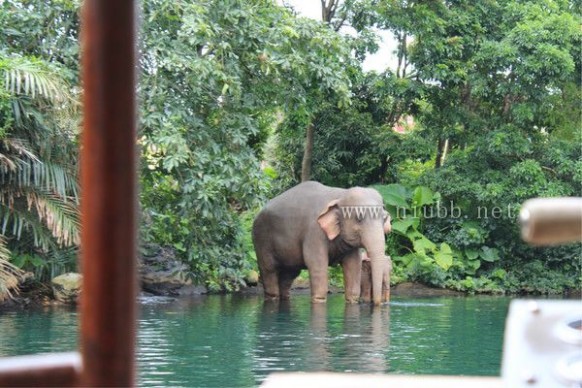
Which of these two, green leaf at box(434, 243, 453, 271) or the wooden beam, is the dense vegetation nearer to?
green leaf at box(434, 243, 453, 271)

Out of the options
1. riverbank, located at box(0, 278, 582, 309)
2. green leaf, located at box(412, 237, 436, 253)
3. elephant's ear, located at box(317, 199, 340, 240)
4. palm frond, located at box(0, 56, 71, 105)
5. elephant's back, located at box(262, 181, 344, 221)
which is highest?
palm frond, located at box(0, 56, 71, 105)

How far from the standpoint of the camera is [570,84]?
21703mm

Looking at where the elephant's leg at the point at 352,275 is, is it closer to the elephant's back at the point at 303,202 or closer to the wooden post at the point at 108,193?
the elephant's back at the point at 303,202

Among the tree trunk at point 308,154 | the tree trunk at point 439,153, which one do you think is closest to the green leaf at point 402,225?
the tree trunk at point 439,153

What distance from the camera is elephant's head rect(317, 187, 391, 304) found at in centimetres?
1716

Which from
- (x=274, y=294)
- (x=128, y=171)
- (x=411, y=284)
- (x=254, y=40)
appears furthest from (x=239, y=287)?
(x=128, y=171)

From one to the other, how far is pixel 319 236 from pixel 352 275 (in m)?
0.81

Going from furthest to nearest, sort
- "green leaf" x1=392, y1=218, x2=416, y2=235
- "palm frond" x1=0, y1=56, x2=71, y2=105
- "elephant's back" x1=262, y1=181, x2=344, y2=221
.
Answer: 1. "green leaf" x1=392, y1=218, x2=416, y2=235
2. "elephant's back" x1=262, y1=181, x2=344, y2=221
3. "palm frond" x1=0, y1=56, x2=71, y2=105

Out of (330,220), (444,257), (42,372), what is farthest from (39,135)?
(42,372)

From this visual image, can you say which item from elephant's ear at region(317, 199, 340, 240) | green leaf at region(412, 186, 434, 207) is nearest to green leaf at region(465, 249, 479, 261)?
green leaf at region(412, 186, 434, 207)

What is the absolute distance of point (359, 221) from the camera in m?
17.5

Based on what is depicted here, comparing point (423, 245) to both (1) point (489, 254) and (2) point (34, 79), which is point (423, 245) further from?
(2) point (34, 79)

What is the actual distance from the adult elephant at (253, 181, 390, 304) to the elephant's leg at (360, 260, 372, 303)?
0.36 m

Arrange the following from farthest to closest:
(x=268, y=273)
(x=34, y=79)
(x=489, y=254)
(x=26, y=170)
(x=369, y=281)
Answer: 1. (x=489, y=254)
2. (x=268, y=273)
3. (x=369, y=281)
4. (x=26, y=170)
5. (x=34, y=79)
